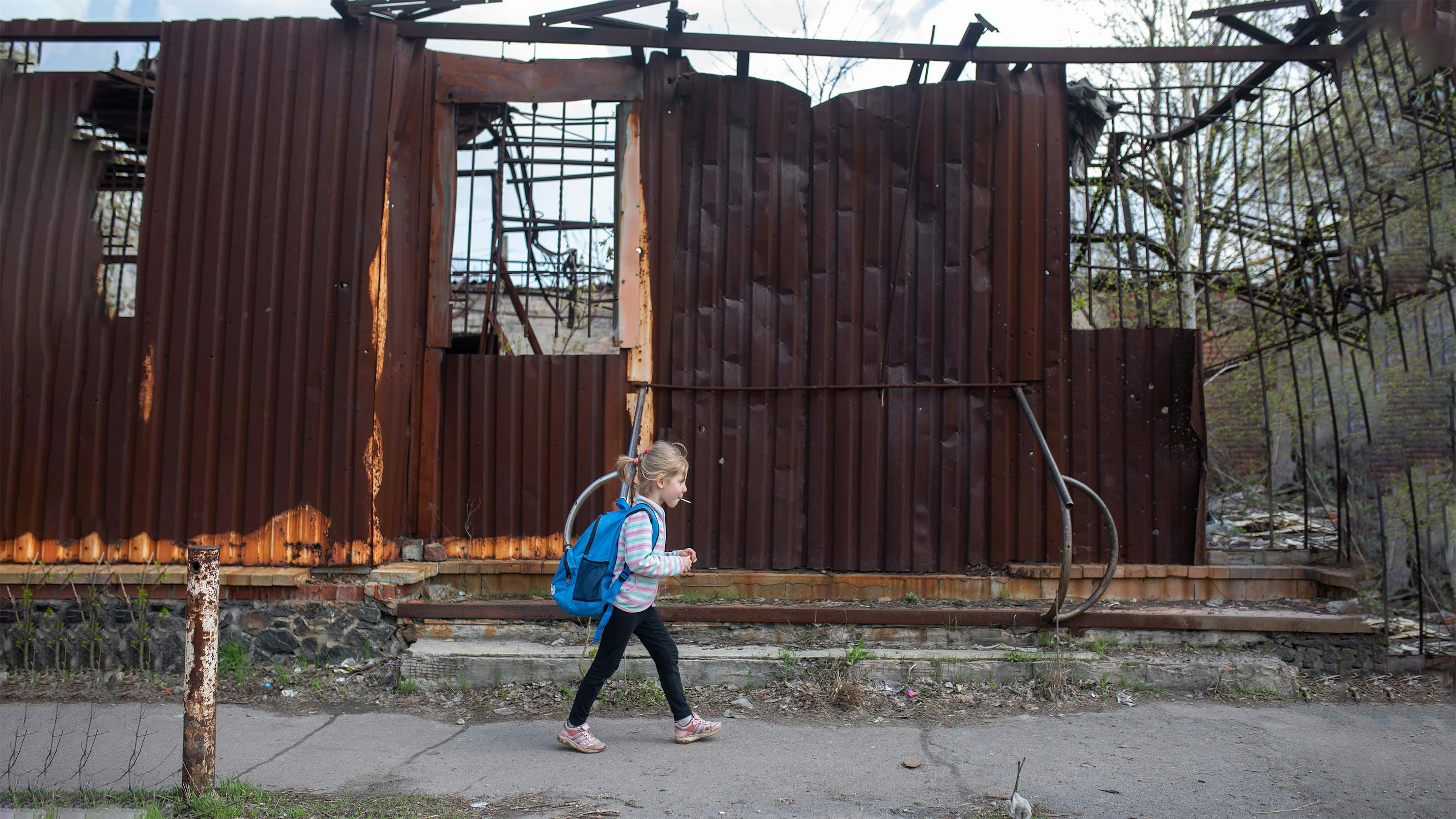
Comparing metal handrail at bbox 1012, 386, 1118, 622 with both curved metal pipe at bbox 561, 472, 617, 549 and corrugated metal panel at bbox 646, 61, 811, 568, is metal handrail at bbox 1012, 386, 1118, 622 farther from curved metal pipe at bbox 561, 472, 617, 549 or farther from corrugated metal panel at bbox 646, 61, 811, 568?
curved metal pipe at bbox 561, 472, 617, 549

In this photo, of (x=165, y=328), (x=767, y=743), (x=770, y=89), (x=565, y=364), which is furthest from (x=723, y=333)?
(x=165, y=328)

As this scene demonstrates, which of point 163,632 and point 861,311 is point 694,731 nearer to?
point 861,311

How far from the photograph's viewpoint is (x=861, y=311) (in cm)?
646

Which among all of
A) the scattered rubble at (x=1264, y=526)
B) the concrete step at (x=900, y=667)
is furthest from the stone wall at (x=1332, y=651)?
the scattered rubble at (x=1264, y=526)

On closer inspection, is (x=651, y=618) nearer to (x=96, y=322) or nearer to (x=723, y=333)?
(x=723, y=333)

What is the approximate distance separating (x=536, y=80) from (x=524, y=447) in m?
2.64

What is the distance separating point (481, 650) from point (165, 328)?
307cm

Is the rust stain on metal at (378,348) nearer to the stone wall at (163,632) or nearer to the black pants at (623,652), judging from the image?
the stone wall at (163,632)

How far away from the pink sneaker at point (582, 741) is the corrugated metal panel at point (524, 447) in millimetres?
2342

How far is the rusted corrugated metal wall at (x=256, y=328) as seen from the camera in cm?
595

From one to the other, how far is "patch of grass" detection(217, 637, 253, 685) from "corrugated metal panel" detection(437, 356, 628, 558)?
137 cm

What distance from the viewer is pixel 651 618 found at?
4.24 meters

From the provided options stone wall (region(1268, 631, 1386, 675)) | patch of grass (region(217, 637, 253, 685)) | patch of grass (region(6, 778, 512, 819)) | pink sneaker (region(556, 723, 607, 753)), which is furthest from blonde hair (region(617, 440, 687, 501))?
stone wall (region(1268, 631, 1386, 675))

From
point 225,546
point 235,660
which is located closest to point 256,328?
point 225,546
